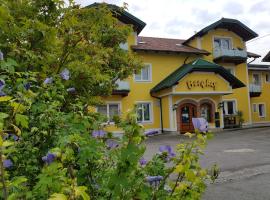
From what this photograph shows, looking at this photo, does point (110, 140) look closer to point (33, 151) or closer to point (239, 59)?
point (33, 151)

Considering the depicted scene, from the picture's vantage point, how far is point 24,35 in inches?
151

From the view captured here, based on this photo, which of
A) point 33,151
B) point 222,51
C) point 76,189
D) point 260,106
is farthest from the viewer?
point 260,106

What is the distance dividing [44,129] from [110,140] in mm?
471

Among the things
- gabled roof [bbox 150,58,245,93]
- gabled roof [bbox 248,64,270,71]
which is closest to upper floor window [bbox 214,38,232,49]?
gabled roof [bbox 150,58,245,93]

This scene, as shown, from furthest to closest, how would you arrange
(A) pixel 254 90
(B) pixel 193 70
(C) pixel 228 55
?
(A) pixel 254 90 < (C) pixel 228 55 < (B) pixel 193 70

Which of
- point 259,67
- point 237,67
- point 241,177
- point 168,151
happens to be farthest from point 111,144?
point 259,67

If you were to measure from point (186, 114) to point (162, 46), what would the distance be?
5412mm

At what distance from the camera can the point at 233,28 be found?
29.4 meters

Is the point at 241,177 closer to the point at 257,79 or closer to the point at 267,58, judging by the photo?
the point at 267,58

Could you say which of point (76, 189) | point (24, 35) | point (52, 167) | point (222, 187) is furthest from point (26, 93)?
point (222, 187)

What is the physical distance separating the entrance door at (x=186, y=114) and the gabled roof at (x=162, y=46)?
4175 mm

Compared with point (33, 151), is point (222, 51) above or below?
above

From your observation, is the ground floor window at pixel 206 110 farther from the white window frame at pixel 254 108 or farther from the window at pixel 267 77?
the window at pixel 267 77

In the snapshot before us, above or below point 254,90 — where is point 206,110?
below
